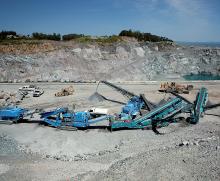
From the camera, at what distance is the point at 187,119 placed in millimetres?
19203

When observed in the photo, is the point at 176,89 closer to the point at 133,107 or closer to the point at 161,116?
the point at 133,107

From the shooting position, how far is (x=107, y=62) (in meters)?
50.1

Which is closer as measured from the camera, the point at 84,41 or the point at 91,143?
the point at 91,143

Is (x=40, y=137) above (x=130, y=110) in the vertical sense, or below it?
below

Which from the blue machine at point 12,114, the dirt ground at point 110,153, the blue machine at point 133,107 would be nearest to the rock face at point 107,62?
the blue machine at point 12,114

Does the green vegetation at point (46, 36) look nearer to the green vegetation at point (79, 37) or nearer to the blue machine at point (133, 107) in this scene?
the green vegetation at point (79, 37)

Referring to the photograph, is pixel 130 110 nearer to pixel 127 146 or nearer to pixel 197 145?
pixel 127 146

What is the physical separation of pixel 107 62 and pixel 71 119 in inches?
1264

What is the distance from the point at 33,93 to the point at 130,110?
12.8 meters

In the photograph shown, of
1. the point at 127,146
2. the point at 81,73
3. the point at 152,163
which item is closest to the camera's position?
the point at 152,163

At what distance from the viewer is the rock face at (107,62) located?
4284 cm

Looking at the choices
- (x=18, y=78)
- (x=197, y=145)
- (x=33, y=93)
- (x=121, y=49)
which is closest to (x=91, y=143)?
(x=197, y=145)

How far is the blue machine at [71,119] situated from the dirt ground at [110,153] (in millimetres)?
450

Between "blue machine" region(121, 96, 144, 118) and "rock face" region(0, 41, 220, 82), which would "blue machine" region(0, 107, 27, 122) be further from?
"rock face" region(0, 41, 220, 82)
